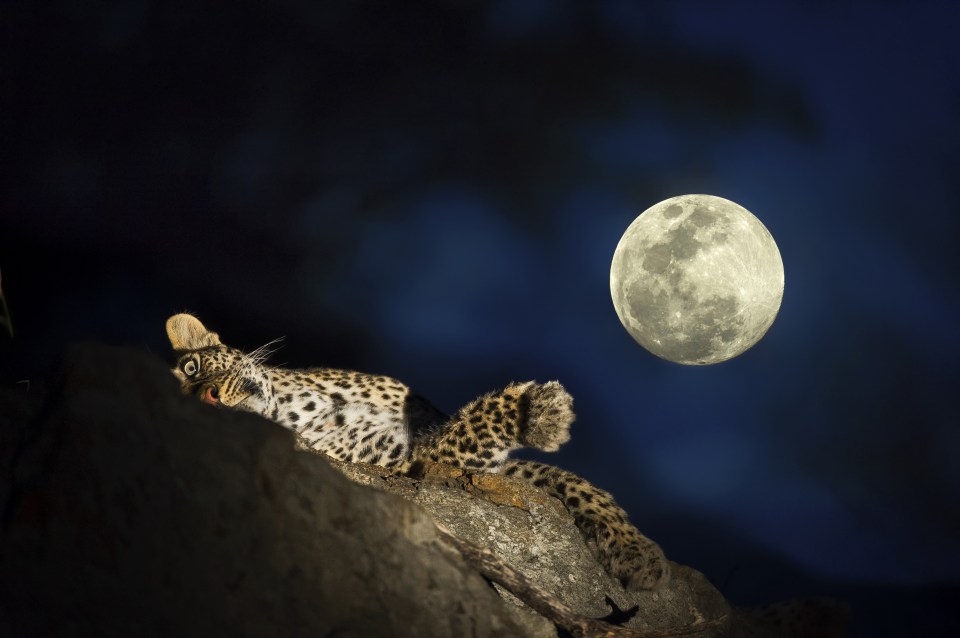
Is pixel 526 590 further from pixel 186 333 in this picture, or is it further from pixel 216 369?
pixel 186 333

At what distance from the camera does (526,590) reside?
3.48 m

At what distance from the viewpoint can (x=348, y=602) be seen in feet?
9.63

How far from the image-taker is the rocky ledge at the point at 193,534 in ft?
8.13

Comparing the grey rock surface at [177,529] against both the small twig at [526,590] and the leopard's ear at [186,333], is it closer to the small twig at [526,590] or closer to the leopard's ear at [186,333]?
the small twig at [526,590]

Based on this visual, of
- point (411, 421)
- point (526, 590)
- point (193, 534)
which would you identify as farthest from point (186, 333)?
point (193, 534)

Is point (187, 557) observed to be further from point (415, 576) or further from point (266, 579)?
point (415, 576)

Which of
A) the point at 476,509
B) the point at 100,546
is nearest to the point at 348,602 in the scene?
the point at 100,546

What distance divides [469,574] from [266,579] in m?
0.90

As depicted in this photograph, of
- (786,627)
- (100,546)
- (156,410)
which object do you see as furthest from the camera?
(786,627)

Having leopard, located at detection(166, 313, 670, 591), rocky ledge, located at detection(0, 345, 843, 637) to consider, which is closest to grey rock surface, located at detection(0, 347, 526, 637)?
rocky ledge, located at detection(0, 345, 843, 637)

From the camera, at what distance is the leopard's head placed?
6.25 m

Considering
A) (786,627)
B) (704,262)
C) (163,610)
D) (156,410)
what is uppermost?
(704,262)

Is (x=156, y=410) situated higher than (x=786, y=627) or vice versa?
(x=156, y=410)

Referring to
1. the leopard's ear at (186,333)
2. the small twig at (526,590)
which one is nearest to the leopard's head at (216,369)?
the leopard's ear at (186,333)
